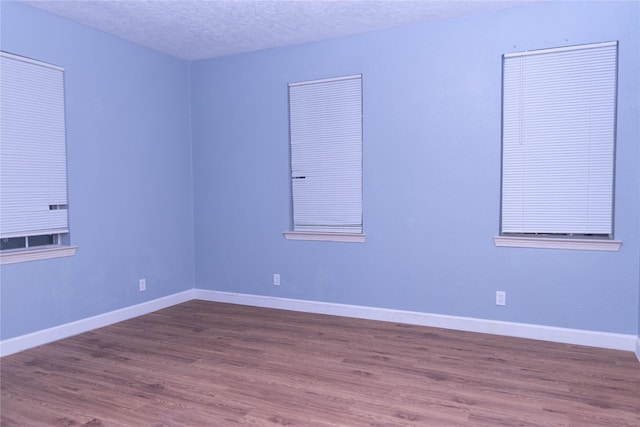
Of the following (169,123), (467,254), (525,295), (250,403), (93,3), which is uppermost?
(93,3)

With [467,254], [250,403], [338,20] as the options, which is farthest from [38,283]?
[467,254]

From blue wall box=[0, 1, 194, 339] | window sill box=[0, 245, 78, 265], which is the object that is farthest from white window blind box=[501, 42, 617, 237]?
window sill box=[0, 245, 78, 265]

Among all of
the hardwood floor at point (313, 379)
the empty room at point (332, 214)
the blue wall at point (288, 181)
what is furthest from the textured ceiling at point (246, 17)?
the hardwood floor at point (313, 379)

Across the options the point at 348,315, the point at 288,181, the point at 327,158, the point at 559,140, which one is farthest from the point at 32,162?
the point at 559,140

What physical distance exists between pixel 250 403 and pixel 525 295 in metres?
2.48

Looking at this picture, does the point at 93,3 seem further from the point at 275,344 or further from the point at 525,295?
the point at 525,295

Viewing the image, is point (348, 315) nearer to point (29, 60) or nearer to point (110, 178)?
point (110, 178)

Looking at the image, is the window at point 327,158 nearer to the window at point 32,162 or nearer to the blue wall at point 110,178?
the blue wall at point 110,178

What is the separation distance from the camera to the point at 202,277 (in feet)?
17.1

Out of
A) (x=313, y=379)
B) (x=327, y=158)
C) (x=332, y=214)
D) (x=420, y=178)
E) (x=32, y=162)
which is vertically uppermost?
(x=327, y=158)

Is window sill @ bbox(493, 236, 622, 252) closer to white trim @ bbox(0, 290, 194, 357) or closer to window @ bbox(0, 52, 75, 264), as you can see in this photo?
white trim @ bbox(0, 290, 194, 357)

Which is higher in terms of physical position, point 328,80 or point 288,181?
point 328,80

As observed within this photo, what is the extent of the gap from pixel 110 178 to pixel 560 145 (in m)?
4.05

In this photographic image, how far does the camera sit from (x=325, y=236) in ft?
14.8
